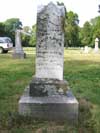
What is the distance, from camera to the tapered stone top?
7801mm

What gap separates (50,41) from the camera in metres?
7.86

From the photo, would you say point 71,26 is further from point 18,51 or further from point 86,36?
point 18,51

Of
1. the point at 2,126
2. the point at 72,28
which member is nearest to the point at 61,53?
the point at 2,126

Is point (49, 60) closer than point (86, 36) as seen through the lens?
Yes

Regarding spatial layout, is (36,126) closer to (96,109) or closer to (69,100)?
(69,100)

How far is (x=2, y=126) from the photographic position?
6.71 metres

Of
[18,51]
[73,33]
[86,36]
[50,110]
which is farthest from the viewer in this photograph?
[86,36]

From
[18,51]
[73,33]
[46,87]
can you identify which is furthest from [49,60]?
[73,33]

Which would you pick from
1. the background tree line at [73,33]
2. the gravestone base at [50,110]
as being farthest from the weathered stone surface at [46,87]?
the background tree line at [73,33]

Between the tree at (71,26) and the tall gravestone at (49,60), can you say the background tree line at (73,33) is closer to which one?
the tree at (71,26)

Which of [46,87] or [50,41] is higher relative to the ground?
[50,41]

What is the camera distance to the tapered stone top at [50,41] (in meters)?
7.80

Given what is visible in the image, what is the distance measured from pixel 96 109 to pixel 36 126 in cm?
196

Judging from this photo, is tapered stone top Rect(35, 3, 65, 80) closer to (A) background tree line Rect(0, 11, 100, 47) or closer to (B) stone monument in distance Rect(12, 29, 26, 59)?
(B) stone monument in distance Rect(12, 29, 26, 59)
